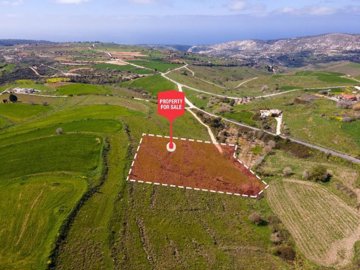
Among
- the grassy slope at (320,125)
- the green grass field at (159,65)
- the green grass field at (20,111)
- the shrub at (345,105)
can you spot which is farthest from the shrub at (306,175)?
the green grass field at (159,65)

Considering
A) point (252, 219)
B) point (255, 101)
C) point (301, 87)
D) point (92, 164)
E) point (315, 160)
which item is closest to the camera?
point (252, 219)

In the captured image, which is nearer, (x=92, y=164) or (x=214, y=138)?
(x=92, y=164)

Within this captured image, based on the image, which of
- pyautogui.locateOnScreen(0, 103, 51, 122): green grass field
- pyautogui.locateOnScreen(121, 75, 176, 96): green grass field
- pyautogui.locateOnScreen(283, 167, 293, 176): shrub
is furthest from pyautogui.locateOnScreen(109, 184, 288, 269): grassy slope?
pyautogui.locateOnScreen(121, 75, 176, 96): green grass field

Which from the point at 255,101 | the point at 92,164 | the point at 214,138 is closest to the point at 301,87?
the point at 255,101

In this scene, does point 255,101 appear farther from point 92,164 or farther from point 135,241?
point 135,241

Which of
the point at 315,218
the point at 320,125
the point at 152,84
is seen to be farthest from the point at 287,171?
the point at 152,84

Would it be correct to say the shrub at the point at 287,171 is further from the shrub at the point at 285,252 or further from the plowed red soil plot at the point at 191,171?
the shrub at the point at 285,252

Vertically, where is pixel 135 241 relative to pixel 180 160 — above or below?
below
